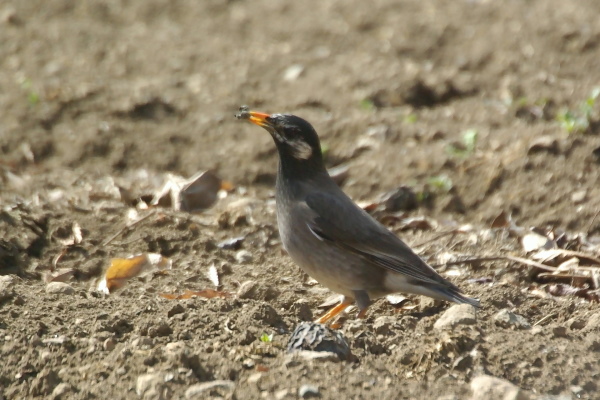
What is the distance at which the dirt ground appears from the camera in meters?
4.92

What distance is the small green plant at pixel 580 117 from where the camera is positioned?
8.88 m

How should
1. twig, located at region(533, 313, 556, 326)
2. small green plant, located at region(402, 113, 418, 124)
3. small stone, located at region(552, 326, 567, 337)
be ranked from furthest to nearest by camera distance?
small green plant, located at region(402, 113, 418, 124) < twig, located at region(533, 313, 556, 326) < small stone, located at region(552, 326, 567, 337)

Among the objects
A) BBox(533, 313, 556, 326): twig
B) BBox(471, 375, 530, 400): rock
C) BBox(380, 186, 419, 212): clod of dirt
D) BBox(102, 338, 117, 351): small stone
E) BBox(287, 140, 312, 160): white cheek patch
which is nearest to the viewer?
BBox(471, 375, 530, 400): rock

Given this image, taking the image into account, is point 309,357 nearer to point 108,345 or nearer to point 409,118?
point 108,345

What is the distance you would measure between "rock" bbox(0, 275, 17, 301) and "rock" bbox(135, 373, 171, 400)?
4.48 feet

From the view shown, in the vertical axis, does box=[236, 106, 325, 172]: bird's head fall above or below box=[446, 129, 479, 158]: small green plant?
above

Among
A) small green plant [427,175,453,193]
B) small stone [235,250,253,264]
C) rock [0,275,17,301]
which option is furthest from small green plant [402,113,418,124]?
rock [0,275,17,301]

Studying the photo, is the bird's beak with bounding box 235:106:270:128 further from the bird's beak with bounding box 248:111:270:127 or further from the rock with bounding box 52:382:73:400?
the rock with bounding box 52:382:73:400

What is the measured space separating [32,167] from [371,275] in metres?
4.44

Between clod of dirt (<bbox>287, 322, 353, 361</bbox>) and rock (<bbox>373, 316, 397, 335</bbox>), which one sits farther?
rock (<bbox>373, 316, 397, 335</bbox>)

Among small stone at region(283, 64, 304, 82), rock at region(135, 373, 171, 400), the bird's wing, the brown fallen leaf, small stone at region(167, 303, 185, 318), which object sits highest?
rock at region(135, 373, 171, 400)

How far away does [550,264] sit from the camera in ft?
22.7

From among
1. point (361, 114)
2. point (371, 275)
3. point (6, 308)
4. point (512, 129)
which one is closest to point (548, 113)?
point (512, 129)

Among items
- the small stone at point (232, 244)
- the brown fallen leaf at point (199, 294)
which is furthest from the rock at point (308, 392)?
the small stone at point (232, 244)
